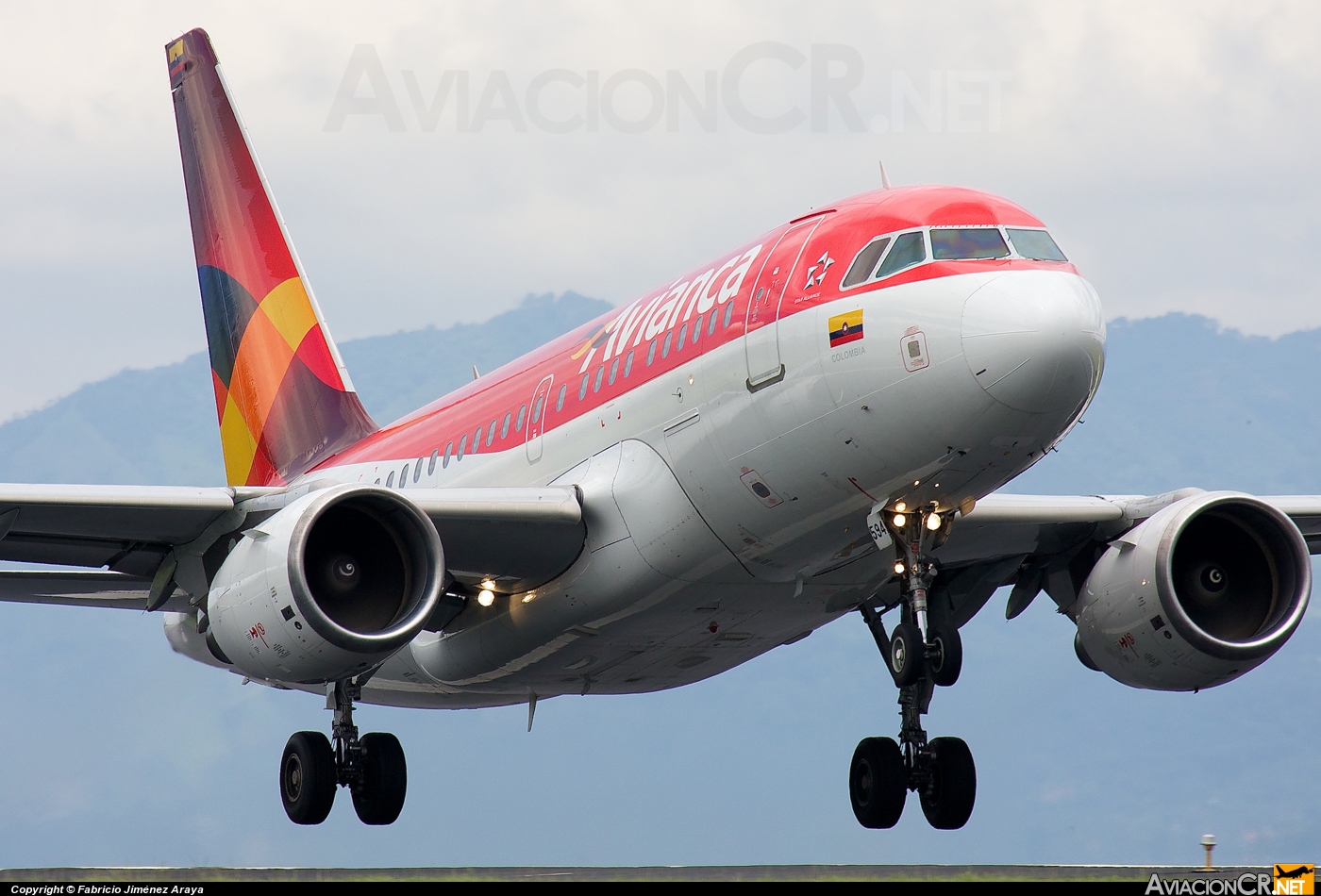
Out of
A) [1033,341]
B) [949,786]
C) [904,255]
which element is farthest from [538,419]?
[1033,341]

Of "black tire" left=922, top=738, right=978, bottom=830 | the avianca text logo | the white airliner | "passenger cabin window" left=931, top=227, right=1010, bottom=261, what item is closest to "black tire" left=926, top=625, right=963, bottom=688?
the white airliner

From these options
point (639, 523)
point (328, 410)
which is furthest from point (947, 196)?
point (328, 410)

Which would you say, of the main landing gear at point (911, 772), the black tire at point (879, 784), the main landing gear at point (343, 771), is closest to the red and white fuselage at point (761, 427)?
the main landing gear at point (343, 771)

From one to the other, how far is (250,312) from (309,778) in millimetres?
10127

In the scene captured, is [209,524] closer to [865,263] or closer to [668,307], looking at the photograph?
[668,307]

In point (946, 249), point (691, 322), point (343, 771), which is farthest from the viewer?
point (343, 771)

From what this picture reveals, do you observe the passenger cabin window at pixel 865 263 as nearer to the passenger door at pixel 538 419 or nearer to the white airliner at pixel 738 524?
the white airliner at pixel 738 524

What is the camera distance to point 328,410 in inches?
1012

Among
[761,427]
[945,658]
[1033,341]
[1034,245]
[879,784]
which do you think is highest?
[1034,245]

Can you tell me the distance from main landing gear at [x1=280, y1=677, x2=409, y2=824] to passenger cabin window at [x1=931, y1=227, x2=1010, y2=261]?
930cm

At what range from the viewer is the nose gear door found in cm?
1565

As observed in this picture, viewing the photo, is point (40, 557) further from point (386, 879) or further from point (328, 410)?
point (328, 410)

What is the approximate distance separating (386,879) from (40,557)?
554 cm

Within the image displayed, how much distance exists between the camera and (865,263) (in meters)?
15.2
